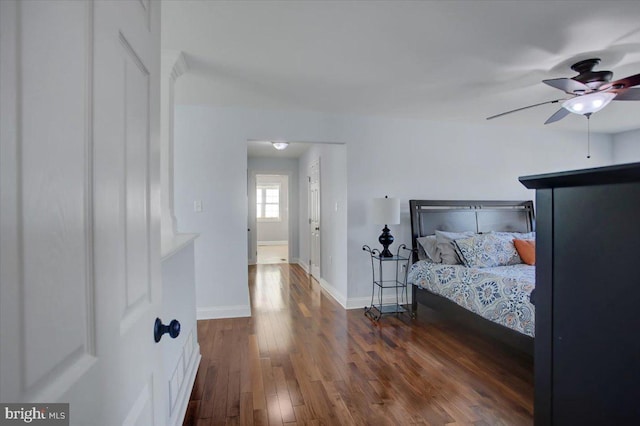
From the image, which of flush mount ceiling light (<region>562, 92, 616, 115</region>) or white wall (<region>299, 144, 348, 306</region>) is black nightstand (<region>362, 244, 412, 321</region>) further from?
flush mount ceiling light (<region>562, 92, 616, 115</region>)

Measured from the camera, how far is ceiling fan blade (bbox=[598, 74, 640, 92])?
222 cm

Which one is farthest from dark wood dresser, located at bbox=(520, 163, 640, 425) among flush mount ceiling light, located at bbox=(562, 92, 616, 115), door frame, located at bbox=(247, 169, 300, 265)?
door frame, located at bbox=(247, 169, 300, 265)

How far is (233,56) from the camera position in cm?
264

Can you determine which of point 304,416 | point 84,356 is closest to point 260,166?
point 304,416

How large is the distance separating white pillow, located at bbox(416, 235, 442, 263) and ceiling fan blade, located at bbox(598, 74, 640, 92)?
2.15 m

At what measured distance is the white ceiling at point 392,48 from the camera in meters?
2.01

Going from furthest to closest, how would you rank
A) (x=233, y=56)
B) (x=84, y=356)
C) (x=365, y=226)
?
(x=365, y=226), (x=233, y=56), (x=84, y=356)

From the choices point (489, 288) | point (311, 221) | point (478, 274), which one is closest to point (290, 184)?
point (311, 221)

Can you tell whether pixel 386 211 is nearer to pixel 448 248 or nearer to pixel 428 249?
pixel 428 249

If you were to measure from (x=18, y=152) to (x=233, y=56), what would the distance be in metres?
2.56

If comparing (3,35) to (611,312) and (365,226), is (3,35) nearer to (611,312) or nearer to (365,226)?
(611,312)

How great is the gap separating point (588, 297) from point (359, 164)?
3666 millimetres

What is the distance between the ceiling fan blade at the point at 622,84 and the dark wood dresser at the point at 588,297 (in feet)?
6.89

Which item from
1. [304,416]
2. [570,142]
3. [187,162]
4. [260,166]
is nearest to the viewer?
[304,416]
